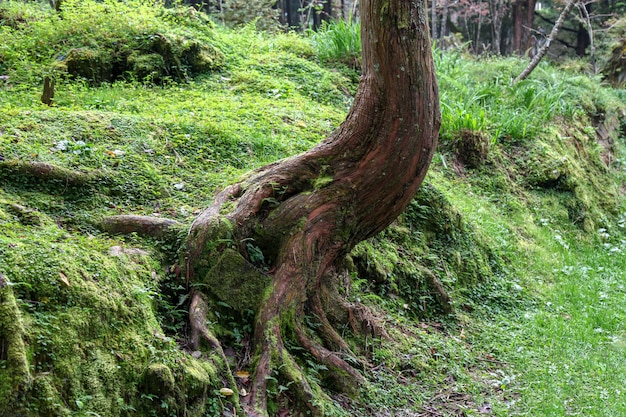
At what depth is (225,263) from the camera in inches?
181

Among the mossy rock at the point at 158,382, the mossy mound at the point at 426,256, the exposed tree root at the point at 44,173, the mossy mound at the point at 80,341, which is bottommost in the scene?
the mossy mound at the point at 426,256

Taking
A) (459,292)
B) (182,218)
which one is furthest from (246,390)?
(459,292)

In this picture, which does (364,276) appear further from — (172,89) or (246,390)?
(172,89)

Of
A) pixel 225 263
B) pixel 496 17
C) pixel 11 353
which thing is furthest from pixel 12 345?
pixel 496 17

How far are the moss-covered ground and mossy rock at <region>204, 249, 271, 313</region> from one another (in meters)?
0.09

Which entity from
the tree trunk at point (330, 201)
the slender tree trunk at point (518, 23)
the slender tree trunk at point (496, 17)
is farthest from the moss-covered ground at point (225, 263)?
the slender tree trunk at point (496, 17)

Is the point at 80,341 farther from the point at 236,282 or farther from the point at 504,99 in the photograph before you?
the point at 504,99

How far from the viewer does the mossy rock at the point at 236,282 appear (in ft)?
14.9

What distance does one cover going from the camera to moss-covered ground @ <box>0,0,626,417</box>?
3445mm

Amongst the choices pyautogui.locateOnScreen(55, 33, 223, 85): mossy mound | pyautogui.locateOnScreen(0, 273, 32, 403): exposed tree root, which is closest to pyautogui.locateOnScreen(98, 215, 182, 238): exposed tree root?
pyautogui.locateOnScreen(0, 273, 32, 403): exposed tree root

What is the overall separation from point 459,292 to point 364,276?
58.7 inches

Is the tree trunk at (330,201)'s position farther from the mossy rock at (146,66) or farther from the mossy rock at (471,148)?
the mossy rock at (471,148)

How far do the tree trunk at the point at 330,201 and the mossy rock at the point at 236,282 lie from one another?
1.0 inches

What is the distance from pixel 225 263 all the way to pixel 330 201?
1018 mm
